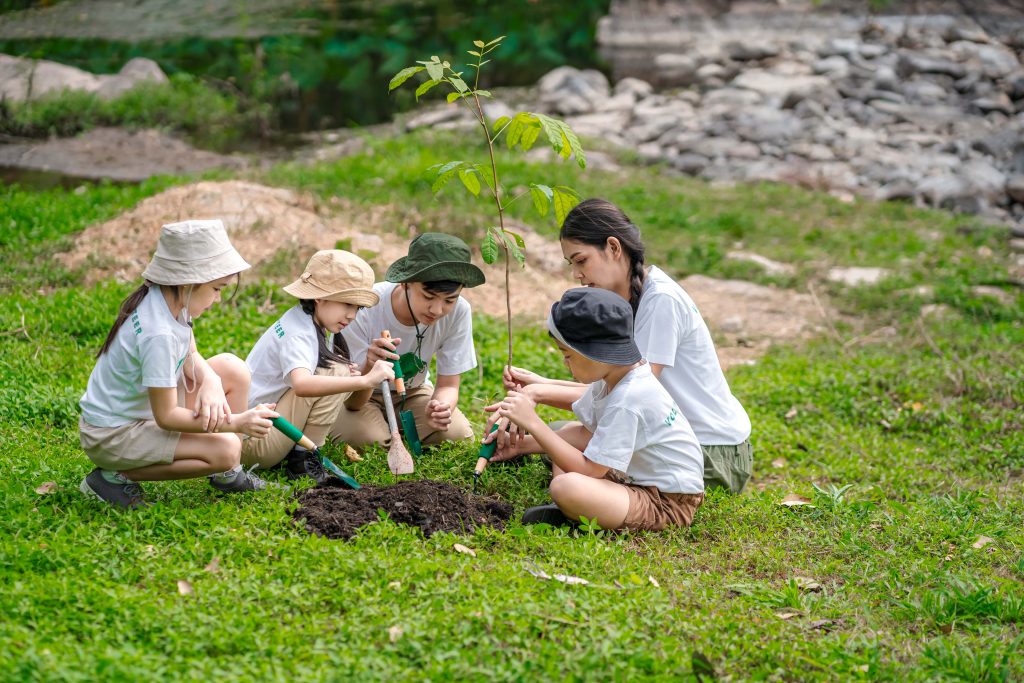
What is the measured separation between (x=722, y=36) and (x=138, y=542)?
61.3 feet

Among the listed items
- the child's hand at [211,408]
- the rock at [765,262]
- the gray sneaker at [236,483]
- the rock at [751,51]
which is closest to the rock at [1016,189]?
the rock at [765,262]

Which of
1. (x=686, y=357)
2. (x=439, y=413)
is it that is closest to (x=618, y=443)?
(x=686, y=357)

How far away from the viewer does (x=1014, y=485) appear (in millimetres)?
5152

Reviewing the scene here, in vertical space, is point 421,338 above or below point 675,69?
above

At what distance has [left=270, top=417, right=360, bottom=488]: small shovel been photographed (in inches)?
158

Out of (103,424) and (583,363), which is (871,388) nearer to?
(583,363)

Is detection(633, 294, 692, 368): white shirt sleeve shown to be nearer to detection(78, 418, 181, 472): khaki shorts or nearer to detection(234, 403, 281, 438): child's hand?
detection(234, 403, 281, 438): child's hand

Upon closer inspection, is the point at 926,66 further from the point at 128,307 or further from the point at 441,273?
the point at 128,307

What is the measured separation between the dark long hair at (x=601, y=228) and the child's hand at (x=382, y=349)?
35.1 inches

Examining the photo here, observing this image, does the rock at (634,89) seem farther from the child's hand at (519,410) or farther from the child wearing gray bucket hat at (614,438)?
the child's hand at (519,410)

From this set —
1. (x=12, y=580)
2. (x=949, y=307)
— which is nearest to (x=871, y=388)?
(x=949, y=307)

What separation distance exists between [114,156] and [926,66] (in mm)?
12127

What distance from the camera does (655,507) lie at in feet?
13.6

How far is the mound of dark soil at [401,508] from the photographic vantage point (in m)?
3.87
